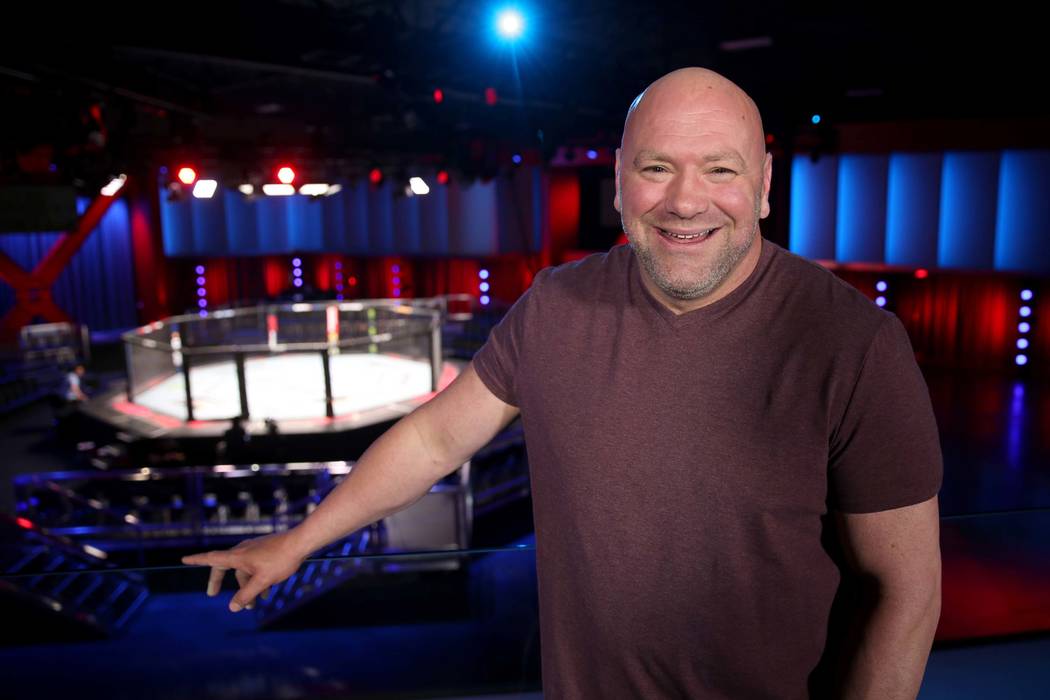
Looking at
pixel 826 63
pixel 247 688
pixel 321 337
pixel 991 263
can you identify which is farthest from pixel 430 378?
pixel 991 263

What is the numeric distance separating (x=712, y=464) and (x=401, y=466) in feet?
2.02

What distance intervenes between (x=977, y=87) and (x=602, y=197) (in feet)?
27.6

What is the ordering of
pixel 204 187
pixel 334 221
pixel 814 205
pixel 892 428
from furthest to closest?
pixel 334 221
pixel 814 205
pixel 204 187
pixel 892 428

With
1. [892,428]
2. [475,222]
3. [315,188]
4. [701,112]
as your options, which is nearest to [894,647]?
[892,428]

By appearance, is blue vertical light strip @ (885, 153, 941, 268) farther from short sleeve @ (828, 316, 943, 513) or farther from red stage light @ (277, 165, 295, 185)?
short sleeve @ (828, 316, 943, 513)

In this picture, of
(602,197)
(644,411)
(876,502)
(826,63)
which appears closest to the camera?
(876,502)

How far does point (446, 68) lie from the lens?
321 inches

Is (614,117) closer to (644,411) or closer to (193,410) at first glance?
(193,410)

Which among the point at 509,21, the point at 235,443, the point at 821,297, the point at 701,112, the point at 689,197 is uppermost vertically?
the point at 509,21

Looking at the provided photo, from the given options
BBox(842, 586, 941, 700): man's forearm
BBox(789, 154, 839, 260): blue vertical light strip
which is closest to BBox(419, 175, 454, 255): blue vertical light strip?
BBox(789, 154, 839, 260): blue vertical light strip

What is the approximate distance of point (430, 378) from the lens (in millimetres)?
13172

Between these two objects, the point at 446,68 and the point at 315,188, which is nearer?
the point at 446,68

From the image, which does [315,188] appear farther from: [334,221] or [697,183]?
[697,183]

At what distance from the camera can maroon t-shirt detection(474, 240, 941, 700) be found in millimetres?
1196
